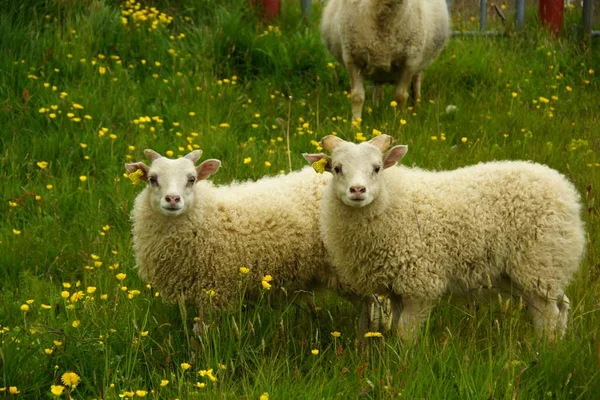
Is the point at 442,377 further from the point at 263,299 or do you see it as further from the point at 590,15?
the point at 590,15

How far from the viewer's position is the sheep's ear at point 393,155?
190 inches

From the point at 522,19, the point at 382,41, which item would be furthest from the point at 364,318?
the point at 522,19

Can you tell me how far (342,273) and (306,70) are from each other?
4.35 meters

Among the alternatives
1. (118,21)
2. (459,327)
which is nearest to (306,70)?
(118,21)

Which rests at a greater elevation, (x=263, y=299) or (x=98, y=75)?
(x=98, y=75)

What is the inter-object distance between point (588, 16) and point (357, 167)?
244 inches

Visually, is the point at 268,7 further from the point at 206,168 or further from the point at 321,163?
the point at 321,163

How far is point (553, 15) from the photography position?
10.1m

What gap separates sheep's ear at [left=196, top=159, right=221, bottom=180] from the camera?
5113 millimetres

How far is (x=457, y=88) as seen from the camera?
351 inches

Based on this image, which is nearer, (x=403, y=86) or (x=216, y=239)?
(x=216, y=239)

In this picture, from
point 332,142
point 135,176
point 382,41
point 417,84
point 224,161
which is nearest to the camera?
point 332,142

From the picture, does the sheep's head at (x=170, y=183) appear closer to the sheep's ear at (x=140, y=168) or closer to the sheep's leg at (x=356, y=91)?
the sheep's ear at (x=140, y=168)

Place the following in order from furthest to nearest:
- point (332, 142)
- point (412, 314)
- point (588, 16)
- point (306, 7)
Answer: point (306, 7) → point (588, 16) → point (332, 142) → point (412, 314)
